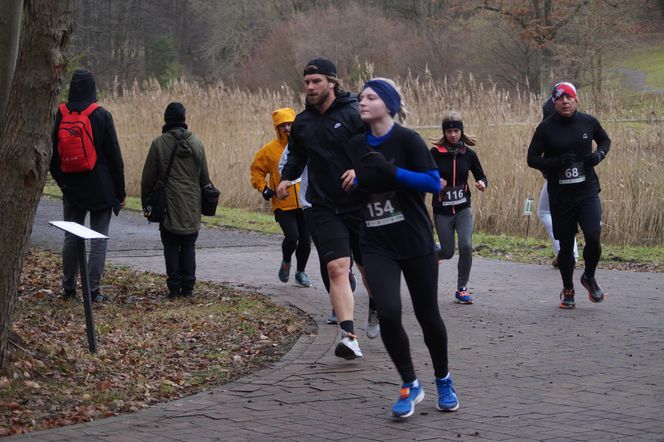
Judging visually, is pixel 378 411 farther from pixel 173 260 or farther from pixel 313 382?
pixel 173 260

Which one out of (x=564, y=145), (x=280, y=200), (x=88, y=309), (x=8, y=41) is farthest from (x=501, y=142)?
(x=8, y=41)

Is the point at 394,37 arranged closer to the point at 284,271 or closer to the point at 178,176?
the point at 284,271

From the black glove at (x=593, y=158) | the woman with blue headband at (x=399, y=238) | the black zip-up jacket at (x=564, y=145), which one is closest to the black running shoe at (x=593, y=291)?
the black zip-up jacket at (x=564, y=145)

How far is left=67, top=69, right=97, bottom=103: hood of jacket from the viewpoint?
972 cm

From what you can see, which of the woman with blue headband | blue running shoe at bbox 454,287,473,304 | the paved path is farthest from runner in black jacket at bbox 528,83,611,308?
the woman with blue headband

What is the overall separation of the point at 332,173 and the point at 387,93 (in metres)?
1.55

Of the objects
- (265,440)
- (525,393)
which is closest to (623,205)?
(525,393)

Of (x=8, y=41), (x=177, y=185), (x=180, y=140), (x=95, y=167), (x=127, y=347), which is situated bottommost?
(x=127, y=347)

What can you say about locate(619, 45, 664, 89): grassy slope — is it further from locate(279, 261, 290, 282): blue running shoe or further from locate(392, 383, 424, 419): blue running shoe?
locate(392, 383, 424, 419): blue running shoe

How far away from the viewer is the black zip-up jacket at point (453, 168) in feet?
33.8

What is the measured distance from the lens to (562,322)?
9102 millimetres

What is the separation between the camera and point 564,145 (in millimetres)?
9734

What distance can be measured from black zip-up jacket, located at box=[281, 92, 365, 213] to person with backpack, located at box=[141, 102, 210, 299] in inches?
103

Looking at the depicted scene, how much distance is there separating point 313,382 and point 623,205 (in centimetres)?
935
